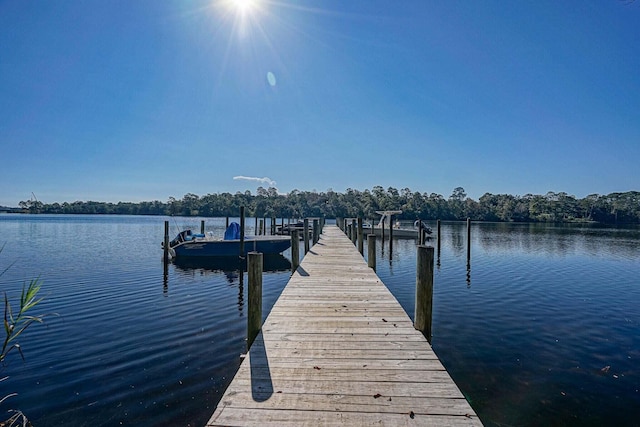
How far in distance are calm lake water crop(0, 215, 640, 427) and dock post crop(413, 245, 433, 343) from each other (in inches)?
66.3

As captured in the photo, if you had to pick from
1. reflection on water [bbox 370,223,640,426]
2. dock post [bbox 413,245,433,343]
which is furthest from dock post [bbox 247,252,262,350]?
reflection on water [bbox 370,223,640,426]

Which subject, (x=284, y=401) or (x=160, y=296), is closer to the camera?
(x=284, y=401)

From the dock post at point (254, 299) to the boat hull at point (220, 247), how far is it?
14.1 metres

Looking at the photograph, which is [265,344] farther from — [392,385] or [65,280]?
[65,280]

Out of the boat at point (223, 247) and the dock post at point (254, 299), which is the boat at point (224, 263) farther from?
the dock post at point (254, 299)

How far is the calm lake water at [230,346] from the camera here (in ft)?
16.2

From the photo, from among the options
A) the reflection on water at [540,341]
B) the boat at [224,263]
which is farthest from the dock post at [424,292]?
the boat at [224,263]

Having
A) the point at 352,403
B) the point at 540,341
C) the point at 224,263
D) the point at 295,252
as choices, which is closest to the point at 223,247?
the point at 224,263

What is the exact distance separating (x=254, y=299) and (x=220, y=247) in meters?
14.9

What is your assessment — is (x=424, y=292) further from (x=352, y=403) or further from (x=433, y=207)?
(x=433, y=207)

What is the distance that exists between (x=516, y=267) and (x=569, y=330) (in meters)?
9.71

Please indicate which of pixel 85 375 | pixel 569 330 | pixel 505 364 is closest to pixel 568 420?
pixel 505 364

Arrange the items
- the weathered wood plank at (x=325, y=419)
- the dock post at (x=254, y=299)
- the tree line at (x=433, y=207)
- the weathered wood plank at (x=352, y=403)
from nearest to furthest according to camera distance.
Answer: 1. the weathered wood plank at (x=325, y=419)
2. the weathered wood plank at (x=352, y=403)
3. the dock post at (x=254, y=299)
4. the tree line at (x=433, y=207)

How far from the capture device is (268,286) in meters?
13.2
